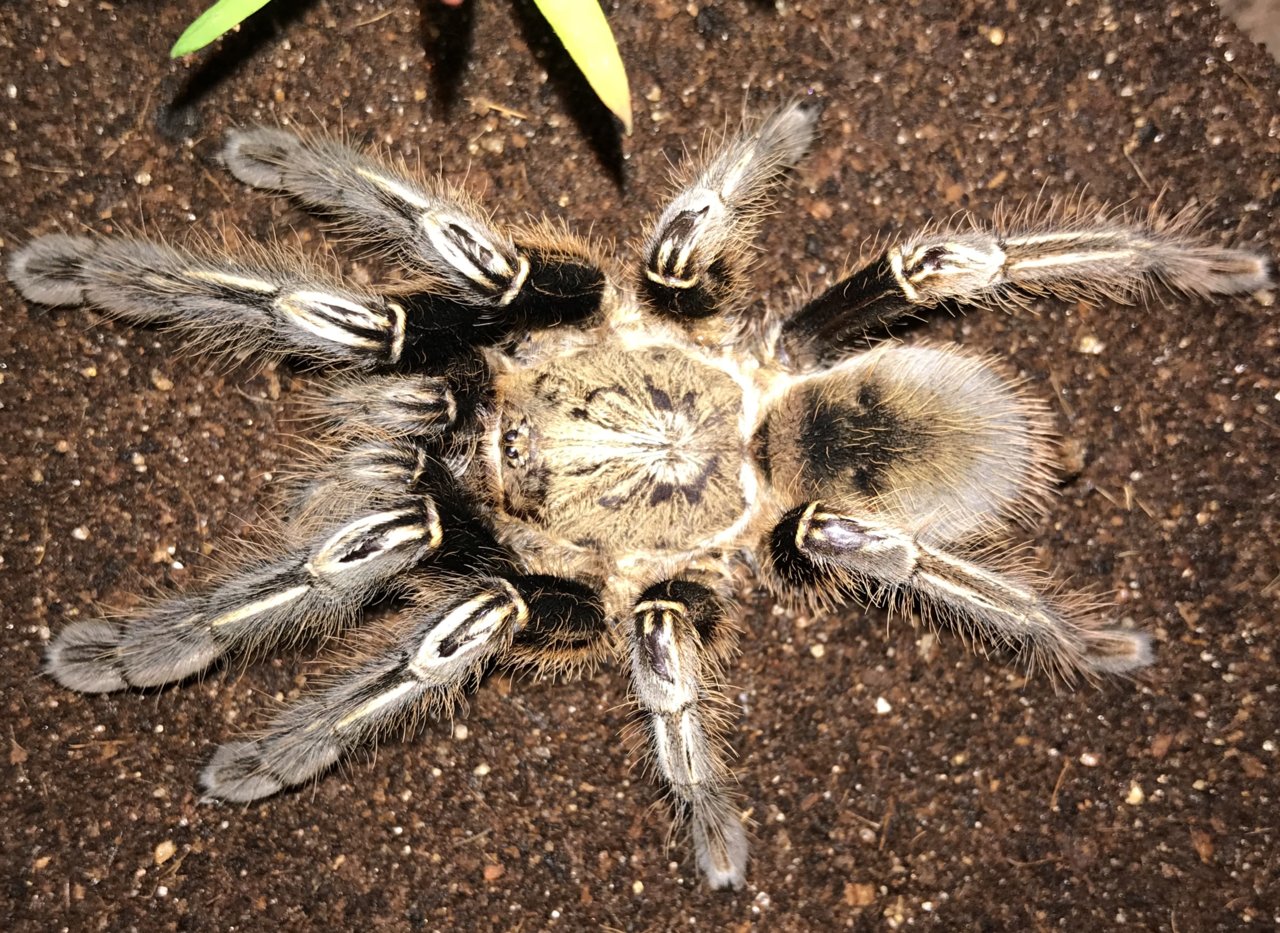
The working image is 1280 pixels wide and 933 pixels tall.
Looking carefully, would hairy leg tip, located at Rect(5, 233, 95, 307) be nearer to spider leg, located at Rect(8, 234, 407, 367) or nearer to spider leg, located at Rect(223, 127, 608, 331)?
spider leg, located at Rect(8, 234, 407, 367)

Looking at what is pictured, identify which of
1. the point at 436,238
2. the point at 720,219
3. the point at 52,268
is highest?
the point at 52,268

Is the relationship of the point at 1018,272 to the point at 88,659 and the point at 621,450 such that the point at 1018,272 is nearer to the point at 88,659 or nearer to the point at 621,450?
the point at 621,450

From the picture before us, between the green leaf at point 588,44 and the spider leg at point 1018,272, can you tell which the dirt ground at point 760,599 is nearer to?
the spider leg at point 1018,272

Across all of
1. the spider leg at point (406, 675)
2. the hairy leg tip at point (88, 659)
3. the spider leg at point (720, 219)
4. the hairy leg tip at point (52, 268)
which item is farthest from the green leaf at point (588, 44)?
the hairy leg tip at point (88, 659)

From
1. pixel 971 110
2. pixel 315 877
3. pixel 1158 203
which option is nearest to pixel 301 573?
pixel 315 877

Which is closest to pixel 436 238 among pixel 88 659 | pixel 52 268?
pixel 52 268
